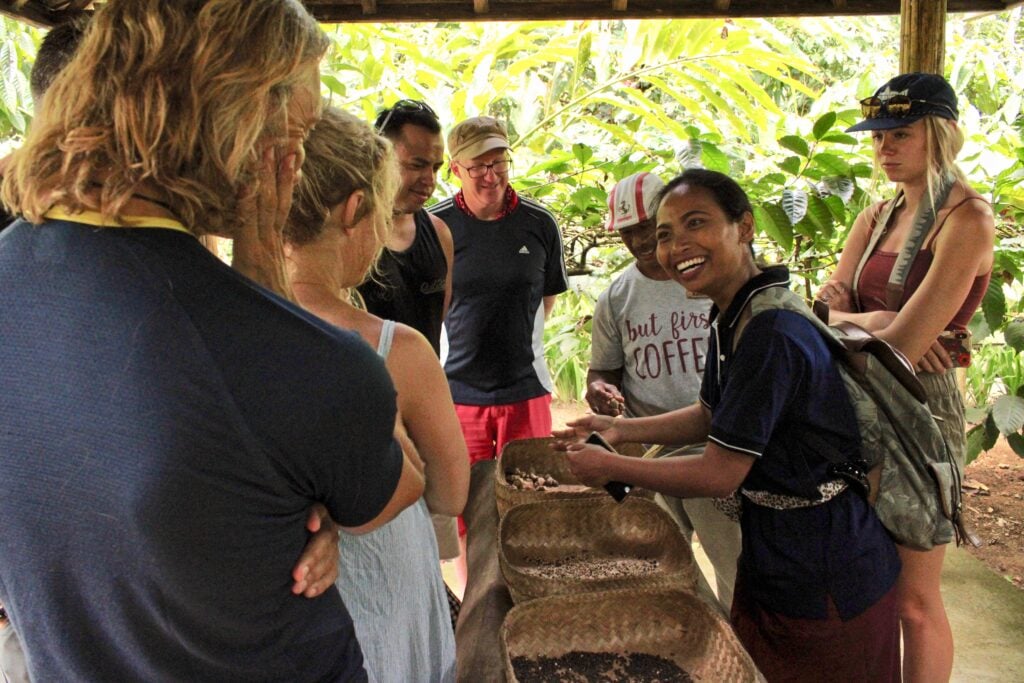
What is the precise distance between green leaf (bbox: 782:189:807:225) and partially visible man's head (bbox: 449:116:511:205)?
4.18 ft

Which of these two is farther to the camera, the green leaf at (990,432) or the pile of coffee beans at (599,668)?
the green leaf at (990,432)

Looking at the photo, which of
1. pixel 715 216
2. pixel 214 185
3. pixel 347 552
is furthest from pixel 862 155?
pixel 214 185

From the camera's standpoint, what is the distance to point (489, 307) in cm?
310

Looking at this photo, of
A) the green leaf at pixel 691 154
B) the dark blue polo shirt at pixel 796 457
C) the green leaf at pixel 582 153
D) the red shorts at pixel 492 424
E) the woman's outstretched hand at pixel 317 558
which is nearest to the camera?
the woman's outstretched hand at pixel 317 558

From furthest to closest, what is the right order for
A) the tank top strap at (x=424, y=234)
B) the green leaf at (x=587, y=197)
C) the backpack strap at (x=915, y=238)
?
1. the green leaf at (x=587, y=197)
2. the tank top strap at (x=424, y=234)
3. the backpack strap at (x=915, y=238)

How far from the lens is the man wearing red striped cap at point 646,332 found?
2.63m

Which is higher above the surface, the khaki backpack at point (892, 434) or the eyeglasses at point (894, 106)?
the eyeglasses at point (894, 106)

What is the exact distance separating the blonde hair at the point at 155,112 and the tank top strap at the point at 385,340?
50 cm

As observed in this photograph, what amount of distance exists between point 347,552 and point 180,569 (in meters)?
0.46

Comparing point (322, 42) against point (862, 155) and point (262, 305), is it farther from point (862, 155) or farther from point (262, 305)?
point (862, 155)

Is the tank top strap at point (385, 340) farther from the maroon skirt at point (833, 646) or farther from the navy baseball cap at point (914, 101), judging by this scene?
the navy baseball cap at point (914, 101)

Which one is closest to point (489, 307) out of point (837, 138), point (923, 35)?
point (837, 138)

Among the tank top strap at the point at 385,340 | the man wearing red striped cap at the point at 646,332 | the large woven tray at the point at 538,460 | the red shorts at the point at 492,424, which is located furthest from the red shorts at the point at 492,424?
the tank top strap at the point at 385,340

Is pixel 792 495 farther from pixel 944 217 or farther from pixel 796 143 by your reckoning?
pixel 796 143
